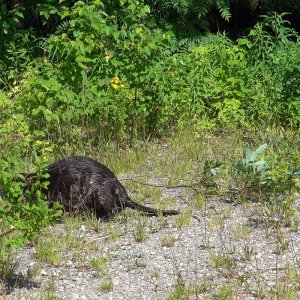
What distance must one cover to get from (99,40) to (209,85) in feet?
5.16

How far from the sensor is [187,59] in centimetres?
913

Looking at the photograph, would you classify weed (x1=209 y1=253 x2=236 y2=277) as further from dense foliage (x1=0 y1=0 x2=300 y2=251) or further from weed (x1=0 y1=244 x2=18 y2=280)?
dense foliage (x1=0 y1=0 x2=300 y2=251)

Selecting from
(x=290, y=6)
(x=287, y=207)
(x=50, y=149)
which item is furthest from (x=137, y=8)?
(x=290, y=6)

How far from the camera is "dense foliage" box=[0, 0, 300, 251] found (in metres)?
8.02

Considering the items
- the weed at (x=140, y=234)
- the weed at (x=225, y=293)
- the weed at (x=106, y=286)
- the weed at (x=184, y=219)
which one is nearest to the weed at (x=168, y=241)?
the weed at (x=140, y=234)

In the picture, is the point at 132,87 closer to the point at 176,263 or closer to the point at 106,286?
the point at 176,263

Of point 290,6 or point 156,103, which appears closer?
point 156,103

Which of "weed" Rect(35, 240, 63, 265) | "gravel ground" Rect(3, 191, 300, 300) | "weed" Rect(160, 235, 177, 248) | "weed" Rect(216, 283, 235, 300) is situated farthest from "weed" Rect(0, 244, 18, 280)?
"weed" Rect(216, 283, 235, 300)

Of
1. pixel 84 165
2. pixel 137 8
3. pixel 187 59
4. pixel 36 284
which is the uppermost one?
pixel 137 8

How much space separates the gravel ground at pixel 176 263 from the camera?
5262 millimetres

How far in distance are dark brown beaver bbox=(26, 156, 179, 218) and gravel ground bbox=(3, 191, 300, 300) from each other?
182mm

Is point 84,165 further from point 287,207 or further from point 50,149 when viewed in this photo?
point 287,207

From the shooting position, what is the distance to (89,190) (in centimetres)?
669

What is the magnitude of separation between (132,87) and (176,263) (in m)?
3.20
